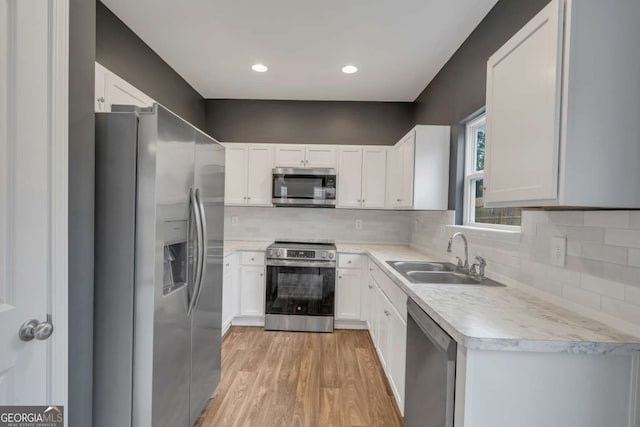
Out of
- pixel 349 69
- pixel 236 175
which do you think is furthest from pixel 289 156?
pixel 349 69

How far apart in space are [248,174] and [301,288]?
1.49 m

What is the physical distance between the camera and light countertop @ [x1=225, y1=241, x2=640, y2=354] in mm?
949

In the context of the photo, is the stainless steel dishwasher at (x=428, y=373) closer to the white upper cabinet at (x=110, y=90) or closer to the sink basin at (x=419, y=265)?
the sink basin at (x=419, y=265)

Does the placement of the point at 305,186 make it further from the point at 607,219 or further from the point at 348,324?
the point at 607,219

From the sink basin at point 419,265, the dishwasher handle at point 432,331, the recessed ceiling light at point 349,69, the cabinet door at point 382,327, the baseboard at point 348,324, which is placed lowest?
the baseboard at point 348,324

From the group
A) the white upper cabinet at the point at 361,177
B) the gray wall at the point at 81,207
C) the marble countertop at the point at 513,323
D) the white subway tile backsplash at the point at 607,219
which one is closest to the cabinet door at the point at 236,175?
the white upper cabinet at the point at 361,177

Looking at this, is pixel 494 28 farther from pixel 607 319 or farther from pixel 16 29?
pixel 16 29

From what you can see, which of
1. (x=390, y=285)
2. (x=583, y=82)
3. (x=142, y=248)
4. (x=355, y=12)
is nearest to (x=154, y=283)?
(x=142, y=248)

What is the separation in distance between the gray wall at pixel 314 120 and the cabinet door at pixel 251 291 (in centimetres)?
166

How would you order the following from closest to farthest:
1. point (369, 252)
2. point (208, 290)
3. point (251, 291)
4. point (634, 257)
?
1. point (634, 257)
2. point (208, 290)
3. point (369, 252)
4. point (251, 291)

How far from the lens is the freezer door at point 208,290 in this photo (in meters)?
1.67

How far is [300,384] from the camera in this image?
2.23 m

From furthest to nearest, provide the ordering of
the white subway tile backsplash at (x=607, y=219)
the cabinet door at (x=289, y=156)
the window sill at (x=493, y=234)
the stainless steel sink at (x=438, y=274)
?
the cabinet door at (x=289, y=156), the stainless steel sink at (x=438, y=274), the window sill at (x=493, y=234), the white subway tile backsplash at (x=607, y=219)

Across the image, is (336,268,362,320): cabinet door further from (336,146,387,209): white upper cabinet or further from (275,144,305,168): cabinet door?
(275,144,305,168): cabinet door
